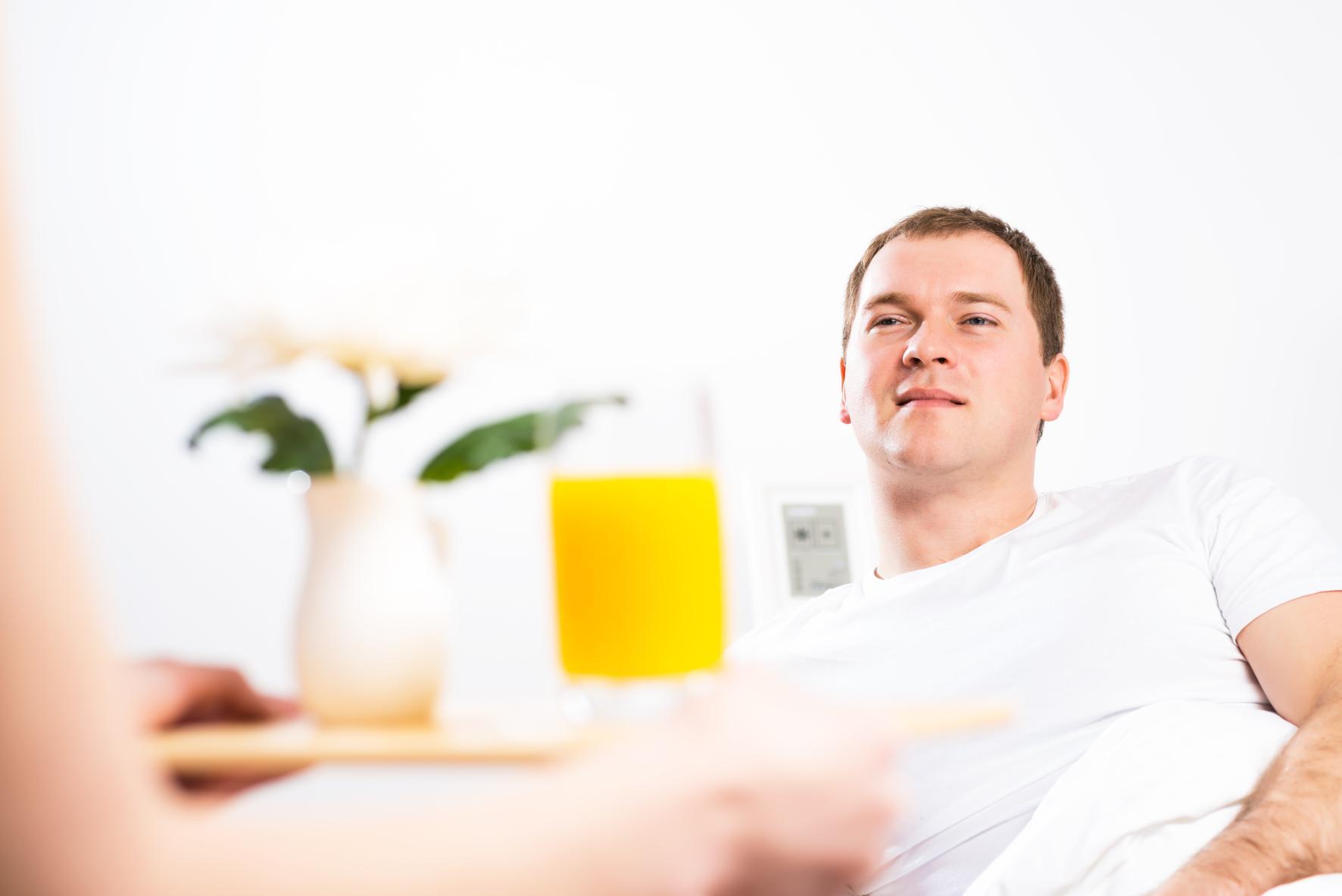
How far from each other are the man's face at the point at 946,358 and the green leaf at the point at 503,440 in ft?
3.55

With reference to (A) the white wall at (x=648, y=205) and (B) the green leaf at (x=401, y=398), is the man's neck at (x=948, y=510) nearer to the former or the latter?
(A) the white wall at (x=648, y=205)

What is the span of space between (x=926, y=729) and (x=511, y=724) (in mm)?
194

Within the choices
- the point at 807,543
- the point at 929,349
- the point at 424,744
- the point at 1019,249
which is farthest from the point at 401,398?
the point at 807,543

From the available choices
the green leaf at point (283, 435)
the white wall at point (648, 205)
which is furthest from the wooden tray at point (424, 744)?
the white wall at point (648, 205)

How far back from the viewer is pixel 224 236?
1906 mm

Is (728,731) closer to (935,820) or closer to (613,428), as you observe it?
(613,428)

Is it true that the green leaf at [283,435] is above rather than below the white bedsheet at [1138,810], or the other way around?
above

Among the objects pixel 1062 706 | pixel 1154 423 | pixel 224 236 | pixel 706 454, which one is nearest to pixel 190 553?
pixel 224 236

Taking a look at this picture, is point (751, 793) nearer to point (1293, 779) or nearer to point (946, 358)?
point (1293, 779)

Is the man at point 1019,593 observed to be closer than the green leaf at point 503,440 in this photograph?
No

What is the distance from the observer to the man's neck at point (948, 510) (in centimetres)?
170

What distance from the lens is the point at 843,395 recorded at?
1.99 m

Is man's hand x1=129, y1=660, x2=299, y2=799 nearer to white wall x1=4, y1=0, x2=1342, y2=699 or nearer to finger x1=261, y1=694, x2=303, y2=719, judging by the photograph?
finger x1=261, y1=694, x2=303, y2=719

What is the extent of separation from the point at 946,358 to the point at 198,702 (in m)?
1.24
